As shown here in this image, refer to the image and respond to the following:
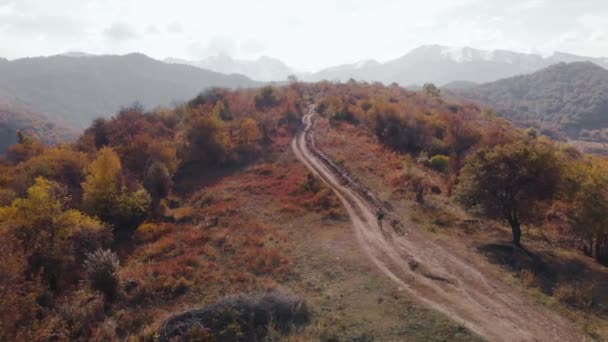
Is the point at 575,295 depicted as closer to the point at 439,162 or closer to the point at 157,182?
the point at 439,162

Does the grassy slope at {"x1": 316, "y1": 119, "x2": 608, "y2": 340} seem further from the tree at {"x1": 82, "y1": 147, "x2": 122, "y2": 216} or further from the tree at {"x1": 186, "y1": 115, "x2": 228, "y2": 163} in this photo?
the tree at {"x1": 82, "y1": 147, "x2": 122, "y2": 216}

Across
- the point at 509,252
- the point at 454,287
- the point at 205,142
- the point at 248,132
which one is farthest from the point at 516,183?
the point at 248,132

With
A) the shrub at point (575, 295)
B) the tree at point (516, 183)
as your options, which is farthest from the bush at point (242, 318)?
A: the tree at point (516, 183)

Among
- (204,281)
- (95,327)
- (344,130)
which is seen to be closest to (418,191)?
(204,281)

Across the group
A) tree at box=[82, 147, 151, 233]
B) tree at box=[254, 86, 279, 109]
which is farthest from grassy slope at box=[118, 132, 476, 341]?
tree at box=[254, 86, 279, 109]

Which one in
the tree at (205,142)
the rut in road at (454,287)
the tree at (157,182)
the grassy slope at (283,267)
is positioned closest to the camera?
the rut in road at (454,287)

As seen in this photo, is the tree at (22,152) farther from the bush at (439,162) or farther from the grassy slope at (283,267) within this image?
the bush at (439,162)

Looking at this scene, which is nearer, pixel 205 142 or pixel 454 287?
pixel 454 287
